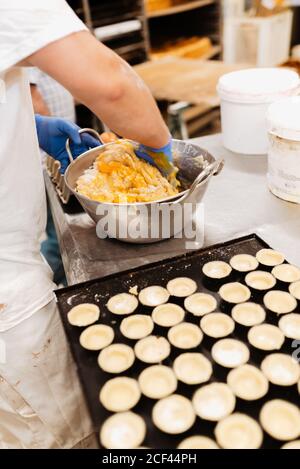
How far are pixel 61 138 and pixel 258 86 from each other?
801mm

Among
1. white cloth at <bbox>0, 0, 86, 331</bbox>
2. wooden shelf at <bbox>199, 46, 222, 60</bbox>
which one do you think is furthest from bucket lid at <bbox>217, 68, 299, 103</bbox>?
wooden shelf at <bbox>199, 46, 222, 60</bbox>

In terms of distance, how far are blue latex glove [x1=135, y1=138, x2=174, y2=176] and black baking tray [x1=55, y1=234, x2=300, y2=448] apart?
32cm

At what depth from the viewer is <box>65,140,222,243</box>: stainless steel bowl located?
1.18m

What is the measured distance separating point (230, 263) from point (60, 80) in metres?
0.63

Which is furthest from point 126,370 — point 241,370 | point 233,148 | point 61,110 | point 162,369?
point 61,110

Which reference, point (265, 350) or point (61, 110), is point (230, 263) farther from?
point (61, 110)

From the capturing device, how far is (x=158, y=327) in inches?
40.0

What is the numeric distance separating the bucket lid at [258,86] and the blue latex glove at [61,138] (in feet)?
1.92

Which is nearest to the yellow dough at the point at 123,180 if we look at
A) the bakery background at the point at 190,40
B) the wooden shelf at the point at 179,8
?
the bakery background at the point at 190,40

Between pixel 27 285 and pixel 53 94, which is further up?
pixel 53 94

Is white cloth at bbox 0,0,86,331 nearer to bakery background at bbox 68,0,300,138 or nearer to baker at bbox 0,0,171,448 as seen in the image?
baker at bbox 0,0,171,448

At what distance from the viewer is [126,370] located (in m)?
0.90

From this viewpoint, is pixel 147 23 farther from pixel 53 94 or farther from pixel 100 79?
pixel 100 79

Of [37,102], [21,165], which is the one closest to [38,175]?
[21,165]
